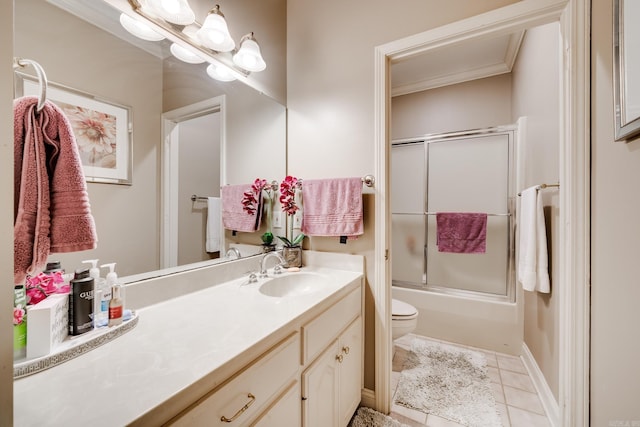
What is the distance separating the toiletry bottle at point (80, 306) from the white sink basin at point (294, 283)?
2.31 ft

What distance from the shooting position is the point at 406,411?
1.42 m

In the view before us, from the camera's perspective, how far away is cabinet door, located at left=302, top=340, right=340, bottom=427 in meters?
0.91

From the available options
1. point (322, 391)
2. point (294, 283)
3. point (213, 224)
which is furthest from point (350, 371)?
point (213, 224)

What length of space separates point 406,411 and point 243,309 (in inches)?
47.4

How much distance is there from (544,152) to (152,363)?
2.12 m

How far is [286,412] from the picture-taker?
803 millimetres

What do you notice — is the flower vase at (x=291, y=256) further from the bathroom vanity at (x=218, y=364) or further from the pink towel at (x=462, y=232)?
the pink towel at (x=462, y=232)

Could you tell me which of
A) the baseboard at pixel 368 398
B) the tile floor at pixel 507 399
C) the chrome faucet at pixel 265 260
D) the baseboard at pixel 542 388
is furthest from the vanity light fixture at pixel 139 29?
the baseboard at pixel 542 388

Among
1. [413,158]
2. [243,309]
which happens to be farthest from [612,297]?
[413,158]

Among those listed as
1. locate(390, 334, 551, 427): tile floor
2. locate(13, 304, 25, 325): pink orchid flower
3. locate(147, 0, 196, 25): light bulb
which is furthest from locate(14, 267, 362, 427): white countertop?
locate(147, 0, 196, 25): light bulb

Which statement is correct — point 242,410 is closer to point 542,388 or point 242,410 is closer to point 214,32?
point 214,32

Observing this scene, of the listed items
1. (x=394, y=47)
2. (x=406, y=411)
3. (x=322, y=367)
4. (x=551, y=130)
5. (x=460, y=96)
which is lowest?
(x=406, y=411)

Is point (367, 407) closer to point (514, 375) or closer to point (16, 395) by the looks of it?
point (514, 375)

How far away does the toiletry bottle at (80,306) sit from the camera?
2.22 feet
